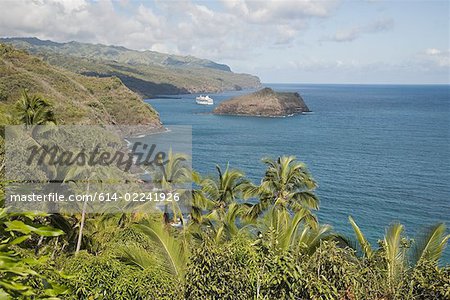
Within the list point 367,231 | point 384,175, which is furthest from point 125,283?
point 384,175

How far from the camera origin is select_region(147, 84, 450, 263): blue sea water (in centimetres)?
4397

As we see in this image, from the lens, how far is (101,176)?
21.3 metres

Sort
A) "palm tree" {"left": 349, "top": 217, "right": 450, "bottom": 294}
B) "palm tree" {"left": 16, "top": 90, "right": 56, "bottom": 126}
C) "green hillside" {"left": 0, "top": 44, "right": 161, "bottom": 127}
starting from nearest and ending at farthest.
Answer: "palm tree" {"left": 349, "top": 217, "right": 450, "bottom": 294} → "palm tree" {"left": 16, "top": 90, "right": 56, "bottom": 126} → "green hillside" {"left": 0, "top": 44, "right": 161, "bottom": 127}

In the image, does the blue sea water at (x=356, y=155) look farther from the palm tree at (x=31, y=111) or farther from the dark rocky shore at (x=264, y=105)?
the palm tree at (x=31, y=111)

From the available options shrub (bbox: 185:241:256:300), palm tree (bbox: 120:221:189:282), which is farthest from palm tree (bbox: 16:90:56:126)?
shrub (bbox: 185:241:256:300)

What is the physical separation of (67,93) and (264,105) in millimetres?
66315

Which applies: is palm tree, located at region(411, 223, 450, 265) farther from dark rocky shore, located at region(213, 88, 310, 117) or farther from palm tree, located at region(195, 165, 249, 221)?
dark rocky shore, located at region(213, 88, 310, 117)

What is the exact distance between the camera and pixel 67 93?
7681 cm

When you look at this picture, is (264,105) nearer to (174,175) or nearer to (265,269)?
(174,175)

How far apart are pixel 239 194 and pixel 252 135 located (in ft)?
237

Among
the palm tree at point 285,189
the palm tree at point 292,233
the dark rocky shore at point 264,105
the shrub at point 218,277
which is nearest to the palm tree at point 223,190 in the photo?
the palm tree at point 285,189

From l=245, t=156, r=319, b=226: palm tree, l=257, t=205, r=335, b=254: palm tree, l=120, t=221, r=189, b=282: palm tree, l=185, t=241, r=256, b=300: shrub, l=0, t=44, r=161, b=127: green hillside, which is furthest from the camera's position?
l=0, t=44, r=161, b=127: green hillside

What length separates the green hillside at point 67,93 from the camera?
62812mm

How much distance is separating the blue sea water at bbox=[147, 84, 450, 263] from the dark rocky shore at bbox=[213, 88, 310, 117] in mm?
5294
